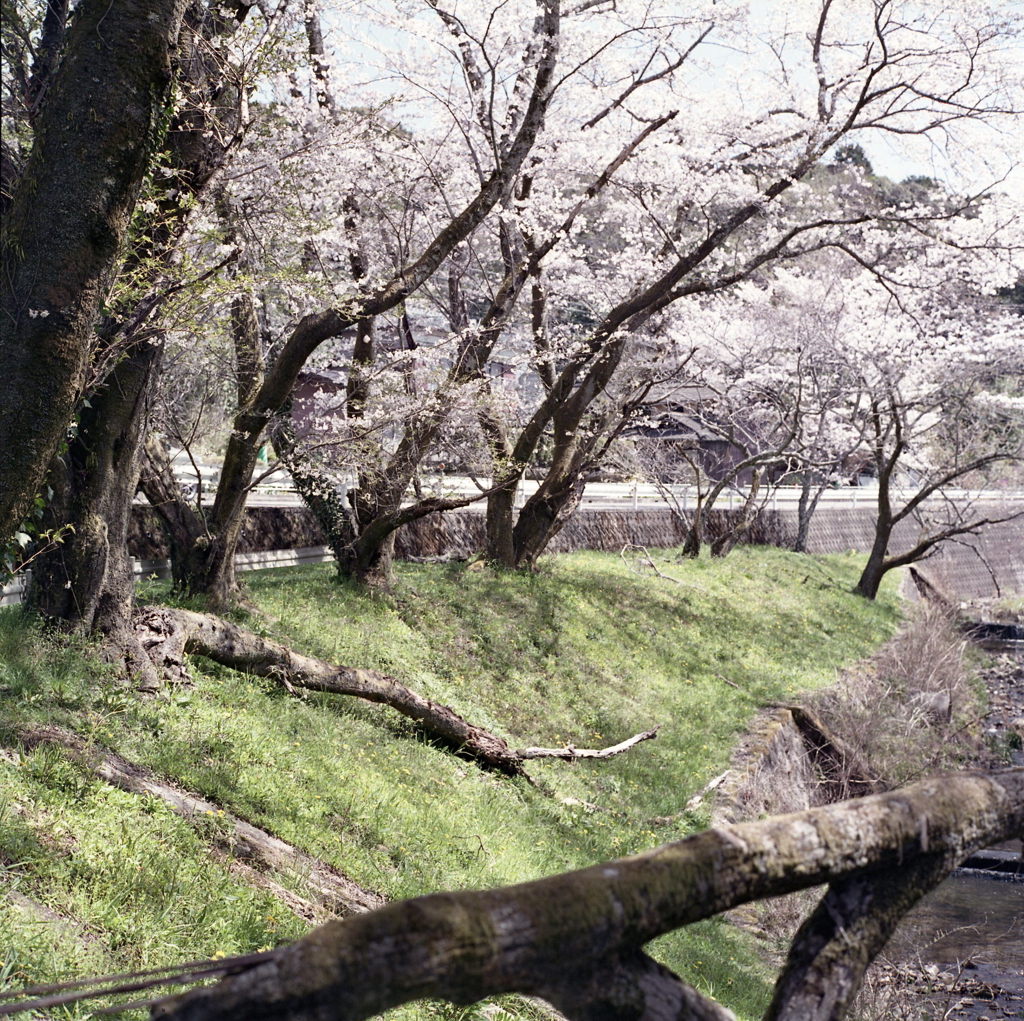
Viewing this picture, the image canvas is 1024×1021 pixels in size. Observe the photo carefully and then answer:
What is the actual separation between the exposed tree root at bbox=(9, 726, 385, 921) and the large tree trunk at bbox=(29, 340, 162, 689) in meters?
1.39

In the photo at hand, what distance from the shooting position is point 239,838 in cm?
570

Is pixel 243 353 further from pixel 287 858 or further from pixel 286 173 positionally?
pixel 287 858

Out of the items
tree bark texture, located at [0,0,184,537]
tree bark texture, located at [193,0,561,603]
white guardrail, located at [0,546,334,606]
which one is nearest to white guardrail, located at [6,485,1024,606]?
white guardrail, located at [0,546,334,606]

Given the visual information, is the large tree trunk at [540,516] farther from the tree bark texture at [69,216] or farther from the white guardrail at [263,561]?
the tree bark texture at [69,216]

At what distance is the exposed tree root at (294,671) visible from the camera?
782cm

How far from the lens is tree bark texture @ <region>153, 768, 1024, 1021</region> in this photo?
6.20ft

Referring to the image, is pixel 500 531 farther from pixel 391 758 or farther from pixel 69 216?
pixel 69 216

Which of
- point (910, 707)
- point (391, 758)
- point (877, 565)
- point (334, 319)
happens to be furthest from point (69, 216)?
point (877, 565)

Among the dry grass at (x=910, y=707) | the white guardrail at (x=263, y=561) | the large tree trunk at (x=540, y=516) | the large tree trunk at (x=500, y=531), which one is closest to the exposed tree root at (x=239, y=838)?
the white guardrail at (x=263, y=561)

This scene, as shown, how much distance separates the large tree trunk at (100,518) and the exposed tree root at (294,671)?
375 millimetres

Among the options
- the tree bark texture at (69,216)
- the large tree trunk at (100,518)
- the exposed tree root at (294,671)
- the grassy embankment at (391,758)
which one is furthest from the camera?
the exposed tree root at (294,671)

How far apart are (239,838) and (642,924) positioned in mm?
4060

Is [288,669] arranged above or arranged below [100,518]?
below

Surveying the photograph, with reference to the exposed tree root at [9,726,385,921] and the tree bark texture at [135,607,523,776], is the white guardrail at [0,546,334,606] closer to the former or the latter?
the tree bark texture at [135,607,523,776]
